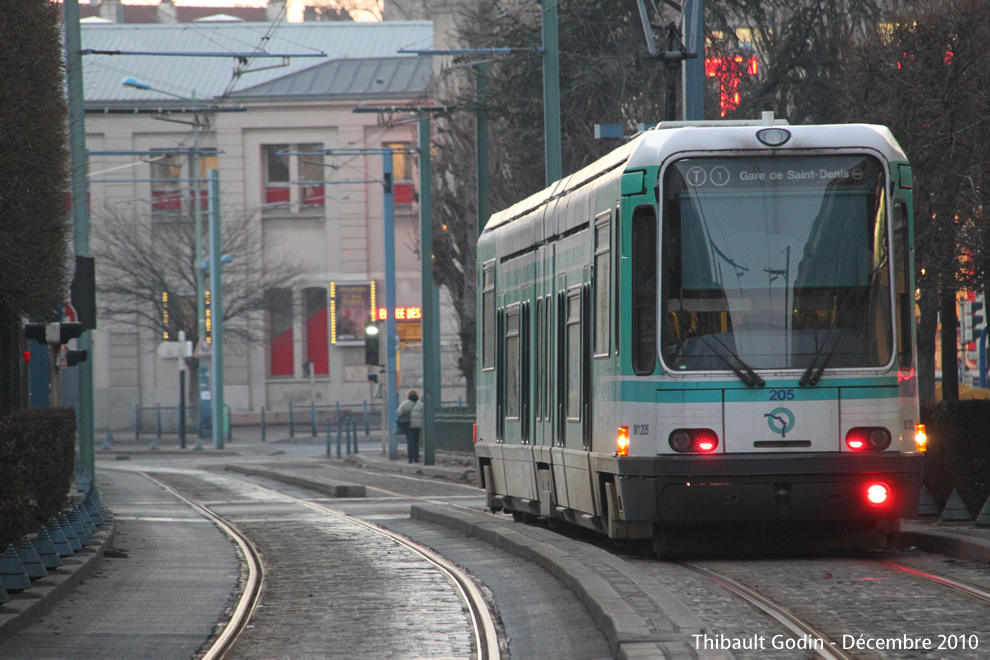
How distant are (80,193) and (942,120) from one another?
11.4 metres

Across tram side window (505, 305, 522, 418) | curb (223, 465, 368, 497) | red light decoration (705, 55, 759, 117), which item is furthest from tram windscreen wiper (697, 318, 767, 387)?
red light decoration (705, 55, 759, 117)

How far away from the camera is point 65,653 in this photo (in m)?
9.28

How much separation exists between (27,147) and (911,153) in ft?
31.5

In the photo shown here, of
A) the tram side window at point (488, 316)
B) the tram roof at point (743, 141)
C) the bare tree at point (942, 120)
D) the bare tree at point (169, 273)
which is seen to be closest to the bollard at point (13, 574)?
the tram roof at point (743, 141)

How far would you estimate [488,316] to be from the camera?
18.1m

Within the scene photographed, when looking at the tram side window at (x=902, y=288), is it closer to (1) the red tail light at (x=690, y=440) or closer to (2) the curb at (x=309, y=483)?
(1) the red tail light at (x=690, y=440)

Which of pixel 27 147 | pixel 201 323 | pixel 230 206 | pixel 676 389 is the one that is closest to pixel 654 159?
pixel 676 389

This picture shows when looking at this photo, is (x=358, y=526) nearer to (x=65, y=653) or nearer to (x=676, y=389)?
(x=676, y=389)

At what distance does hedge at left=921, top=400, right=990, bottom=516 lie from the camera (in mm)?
14258

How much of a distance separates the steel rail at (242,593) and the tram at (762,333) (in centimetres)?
281

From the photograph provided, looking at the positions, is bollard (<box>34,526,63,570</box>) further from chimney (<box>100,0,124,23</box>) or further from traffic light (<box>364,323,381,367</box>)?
chimney (<box>100,0,124,23</box>)

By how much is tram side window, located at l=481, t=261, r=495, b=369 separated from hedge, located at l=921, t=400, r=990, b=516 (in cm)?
484

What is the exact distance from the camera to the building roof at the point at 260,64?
5906 cm

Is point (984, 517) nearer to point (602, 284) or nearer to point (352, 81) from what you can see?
point (602, 284)
